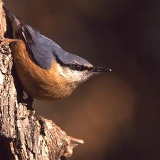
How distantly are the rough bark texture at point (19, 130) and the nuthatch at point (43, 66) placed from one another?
118 mm

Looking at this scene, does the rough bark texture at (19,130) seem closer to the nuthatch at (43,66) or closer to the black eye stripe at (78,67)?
the nuthatch at (43,66)

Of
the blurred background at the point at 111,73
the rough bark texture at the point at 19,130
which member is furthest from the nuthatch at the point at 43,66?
the blurred background at the point at 111,73

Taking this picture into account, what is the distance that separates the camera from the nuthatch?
4.22 m

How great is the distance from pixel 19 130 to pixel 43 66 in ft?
2.13

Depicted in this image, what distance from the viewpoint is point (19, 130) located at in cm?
408

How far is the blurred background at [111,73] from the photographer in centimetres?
765

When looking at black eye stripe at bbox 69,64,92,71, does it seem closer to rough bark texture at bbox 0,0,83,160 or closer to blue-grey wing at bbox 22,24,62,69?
blue-grey wing at bbox 22,24,62,69

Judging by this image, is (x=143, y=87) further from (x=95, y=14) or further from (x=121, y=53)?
(x=95, y=14)

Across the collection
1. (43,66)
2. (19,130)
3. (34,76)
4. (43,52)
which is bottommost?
(19,130)

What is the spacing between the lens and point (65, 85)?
4543mm

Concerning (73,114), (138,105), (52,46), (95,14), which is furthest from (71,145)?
(95,14)

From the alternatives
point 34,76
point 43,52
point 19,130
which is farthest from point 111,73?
point 19,130

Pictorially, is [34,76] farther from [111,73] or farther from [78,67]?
[111,73]

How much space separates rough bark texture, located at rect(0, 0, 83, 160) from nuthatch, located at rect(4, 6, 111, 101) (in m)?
0.12
